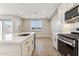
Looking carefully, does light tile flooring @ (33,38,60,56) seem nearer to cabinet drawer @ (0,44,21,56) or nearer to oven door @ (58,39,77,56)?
oven door @ (58,39,77,56)

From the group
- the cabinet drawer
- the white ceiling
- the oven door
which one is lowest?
the oven door

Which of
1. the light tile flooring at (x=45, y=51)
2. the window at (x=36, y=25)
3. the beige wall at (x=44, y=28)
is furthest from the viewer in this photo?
the window at (x=36, y=25)

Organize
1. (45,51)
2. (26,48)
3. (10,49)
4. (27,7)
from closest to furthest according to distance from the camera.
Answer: (10,49) → (26,48) → (45,51) → (27,7)

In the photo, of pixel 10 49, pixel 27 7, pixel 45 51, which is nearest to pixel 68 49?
pixel 10 49

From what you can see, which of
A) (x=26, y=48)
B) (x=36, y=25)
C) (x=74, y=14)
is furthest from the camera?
(x=36, y=25)

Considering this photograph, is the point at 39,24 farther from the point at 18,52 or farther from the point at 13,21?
the point at 18,52

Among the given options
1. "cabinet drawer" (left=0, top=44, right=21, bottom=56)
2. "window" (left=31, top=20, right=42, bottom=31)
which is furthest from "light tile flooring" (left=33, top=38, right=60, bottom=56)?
"window" (left=31, top=20, right=42, bottom=31)

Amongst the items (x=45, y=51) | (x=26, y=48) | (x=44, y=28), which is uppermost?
(x=44, y=28)

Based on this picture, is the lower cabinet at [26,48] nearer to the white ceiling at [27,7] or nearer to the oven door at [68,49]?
the oven door at [68,49]

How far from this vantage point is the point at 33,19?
15258mm

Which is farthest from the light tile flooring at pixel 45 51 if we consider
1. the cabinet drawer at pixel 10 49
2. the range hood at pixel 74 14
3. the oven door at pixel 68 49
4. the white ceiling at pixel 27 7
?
the cabinet drawer at pixel 10 49

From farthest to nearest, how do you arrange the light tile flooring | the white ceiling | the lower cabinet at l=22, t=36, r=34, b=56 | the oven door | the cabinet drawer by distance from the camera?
the white ceiling, the light tile flooring, the oven door, the lower cabinet at l=22, t=36, r=34, b=56, the cabinet drawer

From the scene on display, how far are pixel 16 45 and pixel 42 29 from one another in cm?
1341

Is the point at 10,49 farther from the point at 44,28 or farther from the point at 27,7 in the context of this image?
the point at 44,28
